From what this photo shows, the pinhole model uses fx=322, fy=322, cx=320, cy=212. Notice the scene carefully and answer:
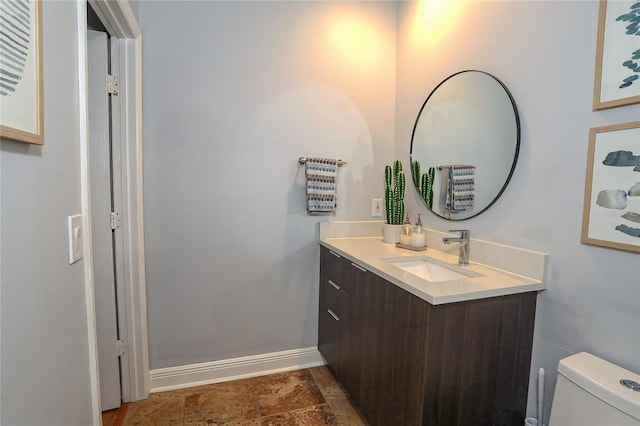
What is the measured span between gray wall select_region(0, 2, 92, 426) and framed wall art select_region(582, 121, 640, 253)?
65.5 inches

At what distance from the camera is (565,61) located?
124 centimetres

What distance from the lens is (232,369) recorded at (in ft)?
6.93

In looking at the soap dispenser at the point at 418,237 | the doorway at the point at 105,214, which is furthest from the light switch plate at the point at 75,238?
the soap dispenser at the point at 418,237

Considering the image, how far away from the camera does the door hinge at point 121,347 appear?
184 cm

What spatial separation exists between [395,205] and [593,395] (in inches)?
52.3

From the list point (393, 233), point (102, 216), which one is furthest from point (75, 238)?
point (393, 233)

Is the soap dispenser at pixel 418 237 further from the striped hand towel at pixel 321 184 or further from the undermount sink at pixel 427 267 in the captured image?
the striped hand towel at pixel 321 184

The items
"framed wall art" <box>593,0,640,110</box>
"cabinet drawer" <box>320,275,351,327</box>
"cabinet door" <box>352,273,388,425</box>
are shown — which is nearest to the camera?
"framed wall art" <box>593,0,640,110</box>

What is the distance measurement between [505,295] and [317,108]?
1559 mm

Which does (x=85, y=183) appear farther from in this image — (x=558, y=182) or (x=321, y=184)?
(x=558, y=182)

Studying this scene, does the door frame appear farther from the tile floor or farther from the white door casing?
the tile floor

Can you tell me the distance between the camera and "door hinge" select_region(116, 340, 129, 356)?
1843mm

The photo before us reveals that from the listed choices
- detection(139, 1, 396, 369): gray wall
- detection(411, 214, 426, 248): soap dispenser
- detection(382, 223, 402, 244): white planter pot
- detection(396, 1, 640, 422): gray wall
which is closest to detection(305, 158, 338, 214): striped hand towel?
detection(139, 1, 396, 369): gray wall

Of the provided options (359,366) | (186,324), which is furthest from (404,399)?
(186,324)
